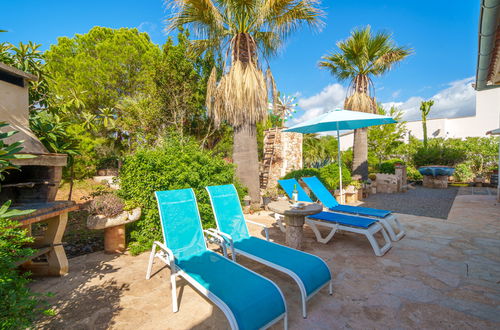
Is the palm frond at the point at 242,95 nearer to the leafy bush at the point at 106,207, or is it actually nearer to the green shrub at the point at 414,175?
the leafy bush at the point at 106,207

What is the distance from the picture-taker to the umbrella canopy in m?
5.19

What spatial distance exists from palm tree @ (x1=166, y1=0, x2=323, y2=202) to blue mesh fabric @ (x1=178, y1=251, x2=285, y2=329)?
186 inches

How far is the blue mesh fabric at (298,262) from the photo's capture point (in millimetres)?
2486

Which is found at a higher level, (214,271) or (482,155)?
(482,155)

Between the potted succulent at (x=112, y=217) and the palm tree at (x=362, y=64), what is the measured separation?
971 centimetres

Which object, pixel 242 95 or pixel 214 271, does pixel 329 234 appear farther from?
pixel 242 95

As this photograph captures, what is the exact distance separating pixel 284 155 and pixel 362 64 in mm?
5523

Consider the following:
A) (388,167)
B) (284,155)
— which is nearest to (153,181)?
(284,155)

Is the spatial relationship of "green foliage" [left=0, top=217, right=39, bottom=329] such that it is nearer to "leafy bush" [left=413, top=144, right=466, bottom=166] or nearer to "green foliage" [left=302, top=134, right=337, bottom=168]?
"green foliage" [left=302, top=134, right=337, bottom=168]

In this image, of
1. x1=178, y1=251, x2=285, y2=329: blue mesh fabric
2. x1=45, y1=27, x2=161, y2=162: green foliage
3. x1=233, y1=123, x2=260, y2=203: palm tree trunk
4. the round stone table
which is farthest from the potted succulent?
x1=45, y1=27, x2=161, y2=162: green foliage

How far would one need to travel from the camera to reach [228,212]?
3834mm

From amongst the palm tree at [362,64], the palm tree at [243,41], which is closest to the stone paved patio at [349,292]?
the palm tree at [243,41]

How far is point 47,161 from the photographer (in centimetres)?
302

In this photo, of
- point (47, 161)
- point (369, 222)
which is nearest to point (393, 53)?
point (369, 222)
